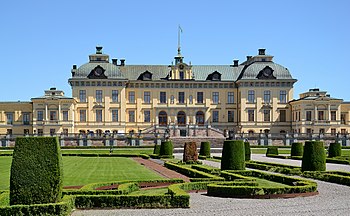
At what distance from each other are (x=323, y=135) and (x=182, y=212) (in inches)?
1780

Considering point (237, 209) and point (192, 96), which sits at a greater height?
point (192, 96)

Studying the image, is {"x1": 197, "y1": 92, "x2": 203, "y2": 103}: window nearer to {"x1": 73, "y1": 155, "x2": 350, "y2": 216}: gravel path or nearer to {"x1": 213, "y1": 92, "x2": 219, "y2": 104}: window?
{"x1": 213, "y1": 92, "x2": 219, "y2": 104}: window

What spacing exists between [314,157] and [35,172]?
41.7 feet

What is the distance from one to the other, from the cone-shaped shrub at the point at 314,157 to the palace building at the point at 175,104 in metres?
38.2

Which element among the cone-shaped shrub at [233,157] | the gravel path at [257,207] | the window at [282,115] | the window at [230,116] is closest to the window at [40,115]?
the window at [230,116]

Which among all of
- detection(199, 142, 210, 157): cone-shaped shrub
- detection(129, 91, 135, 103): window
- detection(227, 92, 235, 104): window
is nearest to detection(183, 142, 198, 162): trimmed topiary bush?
detection(199, 142, 210, 157): cone-shaped shrub

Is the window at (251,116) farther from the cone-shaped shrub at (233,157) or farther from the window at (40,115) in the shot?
the cone-shaped shrub at (233,157)

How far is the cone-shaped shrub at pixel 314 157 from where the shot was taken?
66.9 ft

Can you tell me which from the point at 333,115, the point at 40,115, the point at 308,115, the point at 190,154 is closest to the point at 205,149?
the point at 190,154

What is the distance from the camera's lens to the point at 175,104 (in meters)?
63.0

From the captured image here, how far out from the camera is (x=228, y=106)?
63.7 metres

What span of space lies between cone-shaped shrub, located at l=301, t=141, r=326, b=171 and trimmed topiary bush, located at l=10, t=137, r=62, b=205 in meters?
12.0

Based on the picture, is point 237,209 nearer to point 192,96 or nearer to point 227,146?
point 227,146

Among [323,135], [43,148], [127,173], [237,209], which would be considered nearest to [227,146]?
[127,173]
